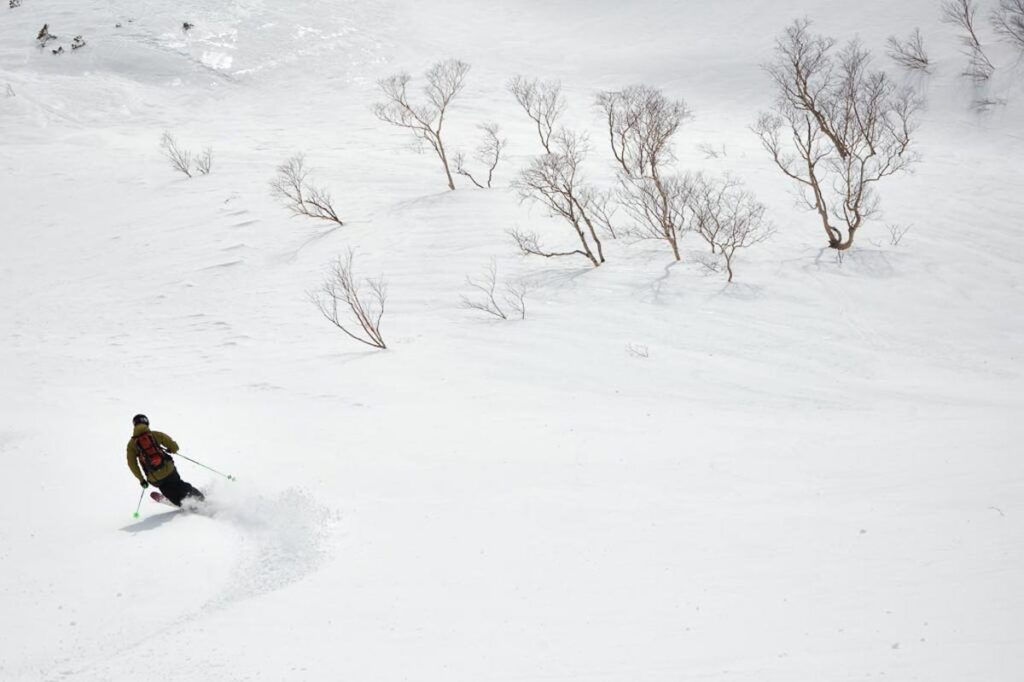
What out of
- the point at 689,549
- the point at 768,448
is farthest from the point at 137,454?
the point at 768,448

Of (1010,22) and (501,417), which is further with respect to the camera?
(1010,22)

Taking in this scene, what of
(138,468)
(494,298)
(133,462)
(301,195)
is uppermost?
(301,195)

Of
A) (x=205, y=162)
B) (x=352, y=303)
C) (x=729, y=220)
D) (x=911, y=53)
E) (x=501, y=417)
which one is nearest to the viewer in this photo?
(x=501, y=417)

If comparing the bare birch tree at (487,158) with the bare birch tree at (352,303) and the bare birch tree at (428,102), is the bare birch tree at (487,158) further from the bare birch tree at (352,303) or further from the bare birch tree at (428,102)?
the bare birch tree at (352,303)

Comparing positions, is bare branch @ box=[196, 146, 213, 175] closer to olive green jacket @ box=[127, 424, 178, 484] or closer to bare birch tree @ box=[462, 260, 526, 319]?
bare birch tree @ box=[462, 260, 526, 319]

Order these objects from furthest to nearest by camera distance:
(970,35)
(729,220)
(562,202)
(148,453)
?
1. (970,35)
2. (562,202)
3. (729,220)
4. (148,453)

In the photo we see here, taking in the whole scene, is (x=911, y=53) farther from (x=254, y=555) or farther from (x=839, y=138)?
(x=254, y=555)

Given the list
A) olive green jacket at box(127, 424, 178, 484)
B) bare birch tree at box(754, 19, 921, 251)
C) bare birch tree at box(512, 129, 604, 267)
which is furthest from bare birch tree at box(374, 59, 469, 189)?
olive green jacket at box(127, 424, 178, 484)

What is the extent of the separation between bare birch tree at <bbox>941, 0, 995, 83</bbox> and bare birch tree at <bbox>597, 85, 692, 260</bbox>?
45.9 feet

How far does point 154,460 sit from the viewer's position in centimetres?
1058

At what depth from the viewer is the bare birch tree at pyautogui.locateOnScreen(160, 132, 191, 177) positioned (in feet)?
120

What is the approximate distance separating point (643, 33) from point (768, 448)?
138ft

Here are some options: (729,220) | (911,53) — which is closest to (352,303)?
(729,220)

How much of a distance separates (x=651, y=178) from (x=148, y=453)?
A: 20167 millimetres
